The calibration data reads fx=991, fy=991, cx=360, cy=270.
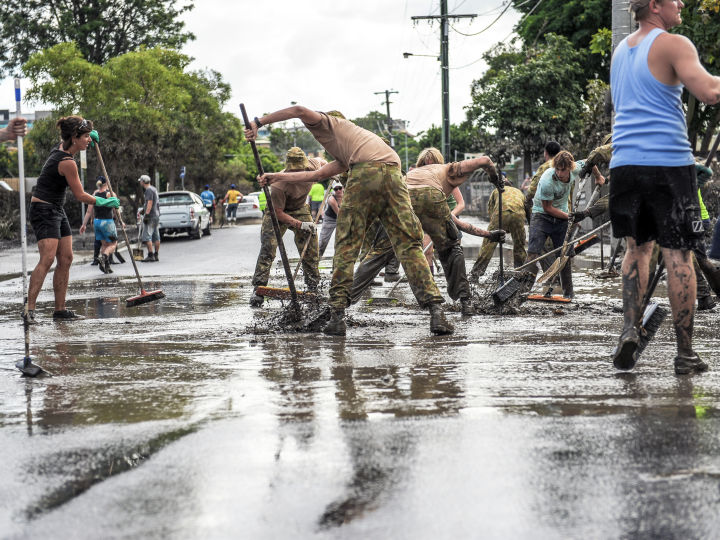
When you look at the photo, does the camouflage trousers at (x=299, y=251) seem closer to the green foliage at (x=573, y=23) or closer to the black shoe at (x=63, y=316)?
the black shoe at (x=63, y=316)

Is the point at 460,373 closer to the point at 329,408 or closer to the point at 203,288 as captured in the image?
the point at 329,408

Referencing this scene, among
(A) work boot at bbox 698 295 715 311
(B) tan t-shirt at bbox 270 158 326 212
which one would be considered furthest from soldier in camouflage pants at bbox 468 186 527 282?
(A) work boot at bbox 698 295 715 311

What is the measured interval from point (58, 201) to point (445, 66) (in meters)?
27.8

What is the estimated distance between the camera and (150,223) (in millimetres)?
20469

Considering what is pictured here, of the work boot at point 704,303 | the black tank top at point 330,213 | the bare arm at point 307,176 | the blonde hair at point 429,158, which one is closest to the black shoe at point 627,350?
the bare arm at point 307,176

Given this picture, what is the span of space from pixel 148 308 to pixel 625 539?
27.0ft

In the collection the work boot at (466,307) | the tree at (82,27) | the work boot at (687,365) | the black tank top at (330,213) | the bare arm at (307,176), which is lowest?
the work boot at (466,307)

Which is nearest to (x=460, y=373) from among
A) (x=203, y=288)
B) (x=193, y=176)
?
(x=203, y=288)

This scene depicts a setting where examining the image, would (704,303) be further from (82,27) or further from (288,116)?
(82,27)

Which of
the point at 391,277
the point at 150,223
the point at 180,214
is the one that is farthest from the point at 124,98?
the point at 391,277

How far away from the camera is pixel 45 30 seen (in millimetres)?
44906

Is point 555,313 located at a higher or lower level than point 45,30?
lower

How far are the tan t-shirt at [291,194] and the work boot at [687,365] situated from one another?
5.98 m

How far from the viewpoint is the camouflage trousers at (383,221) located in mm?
7340
